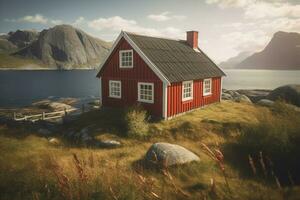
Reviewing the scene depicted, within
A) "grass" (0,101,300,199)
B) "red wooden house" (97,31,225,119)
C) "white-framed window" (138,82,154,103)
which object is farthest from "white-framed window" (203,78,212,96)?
"white-framed window" (138,82,154,103)

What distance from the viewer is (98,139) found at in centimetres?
1717

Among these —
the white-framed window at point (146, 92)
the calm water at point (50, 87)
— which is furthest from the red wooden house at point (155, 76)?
the calm water at point (50, 87)

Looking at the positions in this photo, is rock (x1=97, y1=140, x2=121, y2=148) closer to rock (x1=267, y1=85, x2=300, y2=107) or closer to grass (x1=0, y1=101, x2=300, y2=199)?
grass (x1=0, y1=101, x2=300, y2=199)

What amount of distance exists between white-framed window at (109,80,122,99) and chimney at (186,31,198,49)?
10.2 metres

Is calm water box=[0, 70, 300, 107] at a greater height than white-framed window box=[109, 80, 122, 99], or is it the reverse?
white-framed window box=[109, 80, 122, 99]

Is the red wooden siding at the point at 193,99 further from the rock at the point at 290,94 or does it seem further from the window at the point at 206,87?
the rock at the point at 290,94

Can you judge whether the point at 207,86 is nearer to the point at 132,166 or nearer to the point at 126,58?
the point at 126,58

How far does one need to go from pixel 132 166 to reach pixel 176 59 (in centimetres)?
1341

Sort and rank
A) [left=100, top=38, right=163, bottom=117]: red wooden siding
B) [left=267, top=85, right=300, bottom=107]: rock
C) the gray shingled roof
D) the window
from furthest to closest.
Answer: [left=267, top=85, right=300, bottom=107]: rock < the window < the gray shingled roof < [left=100, top=38, right=163, bottom=117]: red wooden siding

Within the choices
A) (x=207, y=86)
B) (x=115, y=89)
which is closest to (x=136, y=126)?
(x=115, y=89)

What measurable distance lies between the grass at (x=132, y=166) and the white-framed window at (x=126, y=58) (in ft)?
13.6

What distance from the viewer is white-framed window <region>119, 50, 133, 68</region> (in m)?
20.8

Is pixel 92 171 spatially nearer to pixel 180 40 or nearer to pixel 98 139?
pixel 98 139

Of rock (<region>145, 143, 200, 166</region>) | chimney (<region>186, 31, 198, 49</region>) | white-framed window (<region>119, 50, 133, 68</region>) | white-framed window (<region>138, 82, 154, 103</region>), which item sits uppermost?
chimney (<region>186, 31, 198, 49</region>)
